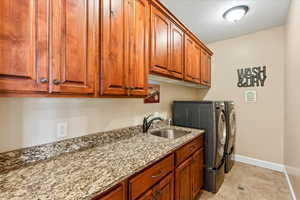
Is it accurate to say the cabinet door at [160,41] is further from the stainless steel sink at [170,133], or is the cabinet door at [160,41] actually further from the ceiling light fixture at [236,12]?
the ceiling light fixture at [236,12]

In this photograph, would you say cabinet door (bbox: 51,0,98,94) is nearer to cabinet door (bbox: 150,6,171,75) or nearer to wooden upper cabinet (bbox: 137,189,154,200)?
cabinet door (bbox: 150,6,171,75)

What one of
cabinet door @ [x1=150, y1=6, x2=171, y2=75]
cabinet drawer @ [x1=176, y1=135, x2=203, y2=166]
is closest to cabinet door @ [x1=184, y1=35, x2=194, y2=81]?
cabinet door @ [x1=150, y1=6, x2=171, y2=75]

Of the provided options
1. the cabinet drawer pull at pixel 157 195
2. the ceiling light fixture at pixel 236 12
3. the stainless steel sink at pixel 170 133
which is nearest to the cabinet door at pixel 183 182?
the cabinet drawer pull at pixel 157 195

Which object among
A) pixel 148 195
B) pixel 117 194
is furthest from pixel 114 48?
pixel 148 195

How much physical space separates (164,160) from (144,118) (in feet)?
2.64

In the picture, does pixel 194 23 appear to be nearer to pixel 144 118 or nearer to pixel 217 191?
pixel 144 118

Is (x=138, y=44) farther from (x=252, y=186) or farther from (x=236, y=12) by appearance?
(x=252, y=186)

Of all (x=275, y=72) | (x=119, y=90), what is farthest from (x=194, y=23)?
(x=119, y=90)

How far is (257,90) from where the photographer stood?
2.83 meters

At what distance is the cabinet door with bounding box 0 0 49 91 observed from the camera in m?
0.67

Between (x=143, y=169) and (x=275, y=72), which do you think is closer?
(x=143, y=169)

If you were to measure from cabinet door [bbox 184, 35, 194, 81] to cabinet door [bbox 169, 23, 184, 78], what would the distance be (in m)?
0.12

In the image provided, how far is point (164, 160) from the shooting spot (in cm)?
123

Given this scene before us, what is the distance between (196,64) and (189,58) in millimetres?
311
